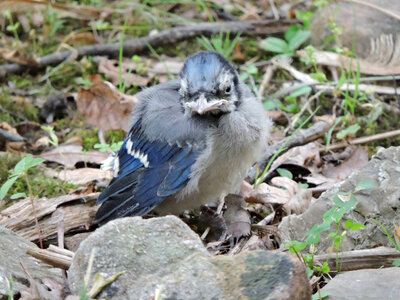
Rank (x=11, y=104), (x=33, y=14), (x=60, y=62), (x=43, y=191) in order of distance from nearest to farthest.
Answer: (x=43, y=191), (x=11, y=104), (x=60, y=62), (x=33, y=14)

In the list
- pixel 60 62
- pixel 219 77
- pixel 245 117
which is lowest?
pixel 60 62

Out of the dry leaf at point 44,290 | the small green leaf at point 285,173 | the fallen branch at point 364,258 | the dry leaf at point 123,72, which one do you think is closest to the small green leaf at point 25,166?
the dry leaf at point 44,290

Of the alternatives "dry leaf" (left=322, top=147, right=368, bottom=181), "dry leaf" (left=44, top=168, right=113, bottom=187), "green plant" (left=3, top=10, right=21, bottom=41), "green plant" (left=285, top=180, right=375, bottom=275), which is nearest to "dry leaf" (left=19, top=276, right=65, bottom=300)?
"green plant" (left=285, top=180, right=375, bottom=275)

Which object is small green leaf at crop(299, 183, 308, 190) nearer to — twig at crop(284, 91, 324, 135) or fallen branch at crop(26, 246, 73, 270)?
twig at crop(284, 91, 324, 135)

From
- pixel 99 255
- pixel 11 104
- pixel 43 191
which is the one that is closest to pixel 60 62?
pixel 11 104

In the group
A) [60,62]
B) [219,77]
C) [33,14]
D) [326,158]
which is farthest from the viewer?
[33,14]

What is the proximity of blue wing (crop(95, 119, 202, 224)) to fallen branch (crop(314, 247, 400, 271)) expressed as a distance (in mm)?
906

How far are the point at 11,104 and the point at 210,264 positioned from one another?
115 inches

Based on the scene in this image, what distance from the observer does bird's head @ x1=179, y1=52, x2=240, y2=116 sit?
10.0 feet

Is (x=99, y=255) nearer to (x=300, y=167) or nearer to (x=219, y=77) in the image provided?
(x=219, y=77)

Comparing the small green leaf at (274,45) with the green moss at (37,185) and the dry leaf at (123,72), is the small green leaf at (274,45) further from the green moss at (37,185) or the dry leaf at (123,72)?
the green moss at (37,185)

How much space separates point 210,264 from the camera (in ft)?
7.11

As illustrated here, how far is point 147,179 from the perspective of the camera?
3.30 metres

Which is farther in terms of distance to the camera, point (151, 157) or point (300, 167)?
point (300, 167)
